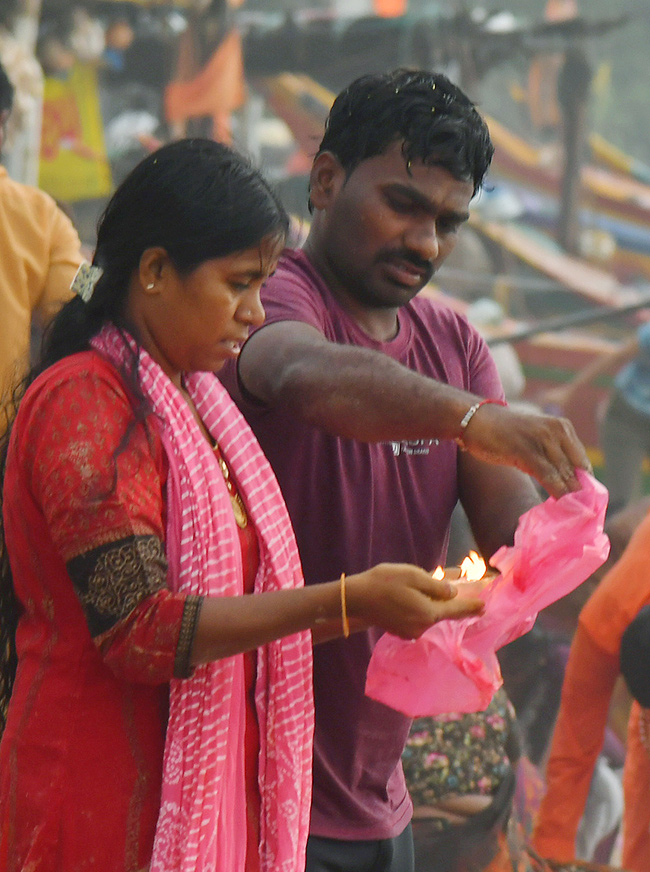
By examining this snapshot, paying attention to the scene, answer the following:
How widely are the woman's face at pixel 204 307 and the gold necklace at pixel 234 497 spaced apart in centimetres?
15

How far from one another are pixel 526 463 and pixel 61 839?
0.78 m

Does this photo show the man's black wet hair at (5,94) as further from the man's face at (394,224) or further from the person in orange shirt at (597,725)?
the person in orange shirt at (597,725)

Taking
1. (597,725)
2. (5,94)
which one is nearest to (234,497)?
(5,94)

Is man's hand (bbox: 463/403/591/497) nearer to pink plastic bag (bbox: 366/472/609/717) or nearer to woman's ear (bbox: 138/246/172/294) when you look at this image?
pink plastic bag (bbox: 366/472/609/717)

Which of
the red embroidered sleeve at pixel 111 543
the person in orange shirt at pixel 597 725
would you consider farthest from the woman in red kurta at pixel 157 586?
the person in orange shirt at pixel 597 725

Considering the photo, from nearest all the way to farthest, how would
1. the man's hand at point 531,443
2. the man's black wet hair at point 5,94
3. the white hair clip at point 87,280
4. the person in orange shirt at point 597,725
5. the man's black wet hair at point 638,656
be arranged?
the man's hand at point 531,443
the white hair clip at point 87,280
the man's black wet hair at point 5,94
the man's black wet hair at point 638,656
the person in orange shirt at point 597,725

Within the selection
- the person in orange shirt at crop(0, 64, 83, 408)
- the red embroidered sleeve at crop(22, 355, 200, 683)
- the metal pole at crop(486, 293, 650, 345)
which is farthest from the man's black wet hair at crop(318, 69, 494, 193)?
the metal pole at crop(486, 293, 650, 345)

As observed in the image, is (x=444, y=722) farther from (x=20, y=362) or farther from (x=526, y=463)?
(x=526, y=463)

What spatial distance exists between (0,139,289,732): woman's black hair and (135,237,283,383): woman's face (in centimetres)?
2

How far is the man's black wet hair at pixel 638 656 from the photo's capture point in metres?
3.70

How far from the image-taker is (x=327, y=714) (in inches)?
75.2

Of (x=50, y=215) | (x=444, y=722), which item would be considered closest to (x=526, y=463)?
(x=50, y=215)

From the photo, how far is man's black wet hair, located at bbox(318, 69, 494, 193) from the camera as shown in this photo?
1.85m

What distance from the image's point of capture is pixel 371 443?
70.8 inches
